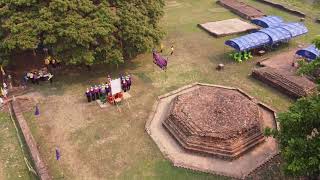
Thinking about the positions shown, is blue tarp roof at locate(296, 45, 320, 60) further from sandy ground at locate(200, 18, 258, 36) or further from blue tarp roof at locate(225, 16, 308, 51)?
sandy ground at locate(200, 18, 258, 36)

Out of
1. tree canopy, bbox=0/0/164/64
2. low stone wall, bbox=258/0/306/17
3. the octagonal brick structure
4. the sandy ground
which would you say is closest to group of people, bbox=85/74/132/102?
tree canopy, bbox=0/0/164/64

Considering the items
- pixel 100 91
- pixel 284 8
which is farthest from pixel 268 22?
pixel 100 91

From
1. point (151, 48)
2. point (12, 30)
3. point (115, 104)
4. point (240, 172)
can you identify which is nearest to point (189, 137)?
point (240, 172)

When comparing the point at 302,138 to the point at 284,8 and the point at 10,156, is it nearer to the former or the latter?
the point at 10,156

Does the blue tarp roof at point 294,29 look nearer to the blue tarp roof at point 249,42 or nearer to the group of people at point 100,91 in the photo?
the blue tarp roof at point 249,42

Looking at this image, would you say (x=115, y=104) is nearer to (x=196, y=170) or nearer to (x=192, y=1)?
(x=196, y=170)

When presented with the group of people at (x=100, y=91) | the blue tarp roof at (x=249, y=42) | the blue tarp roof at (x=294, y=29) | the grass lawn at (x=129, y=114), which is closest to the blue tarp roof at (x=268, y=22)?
the blue tarp roof at (x=294, y=29)
